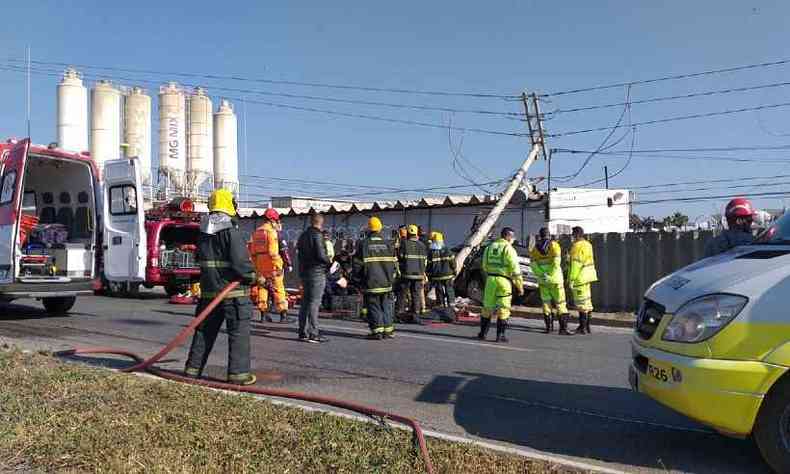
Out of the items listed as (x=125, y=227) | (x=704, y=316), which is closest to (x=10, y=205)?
(x=125, y=227)

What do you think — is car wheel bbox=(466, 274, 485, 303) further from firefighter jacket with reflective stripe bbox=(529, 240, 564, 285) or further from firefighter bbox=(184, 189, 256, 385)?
firefighter bbox=(184, 189, 256, 385)

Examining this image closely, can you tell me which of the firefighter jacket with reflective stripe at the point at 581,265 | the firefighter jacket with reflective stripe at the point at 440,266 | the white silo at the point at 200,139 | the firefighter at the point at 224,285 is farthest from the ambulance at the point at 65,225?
the white silo at the point at 200,139

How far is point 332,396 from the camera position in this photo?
22.1 feet

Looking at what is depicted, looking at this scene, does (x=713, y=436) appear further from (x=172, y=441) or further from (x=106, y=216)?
(x=106, y=216)

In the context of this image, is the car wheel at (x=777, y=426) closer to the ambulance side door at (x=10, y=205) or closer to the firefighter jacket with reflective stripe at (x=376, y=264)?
the firefighter jacket with reflective stripe at (x=376, y=264)

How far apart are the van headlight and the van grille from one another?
0.64 feet

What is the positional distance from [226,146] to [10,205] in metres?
37.5

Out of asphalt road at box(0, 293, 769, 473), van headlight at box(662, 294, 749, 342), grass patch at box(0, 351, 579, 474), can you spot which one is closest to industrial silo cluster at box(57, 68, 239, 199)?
asphalt road at box(0, 293, 769, 473)

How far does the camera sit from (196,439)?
188 inches

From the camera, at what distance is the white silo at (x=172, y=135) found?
43.8 metres

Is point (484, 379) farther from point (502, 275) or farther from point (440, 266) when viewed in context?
point (440, 266)

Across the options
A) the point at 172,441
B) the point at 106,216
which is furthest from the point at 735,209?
the point at 106,216

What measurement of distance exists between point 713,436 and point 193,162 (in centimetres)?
4333

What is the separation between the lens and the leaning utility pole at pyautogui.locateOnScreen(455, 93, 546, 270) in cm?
1935
